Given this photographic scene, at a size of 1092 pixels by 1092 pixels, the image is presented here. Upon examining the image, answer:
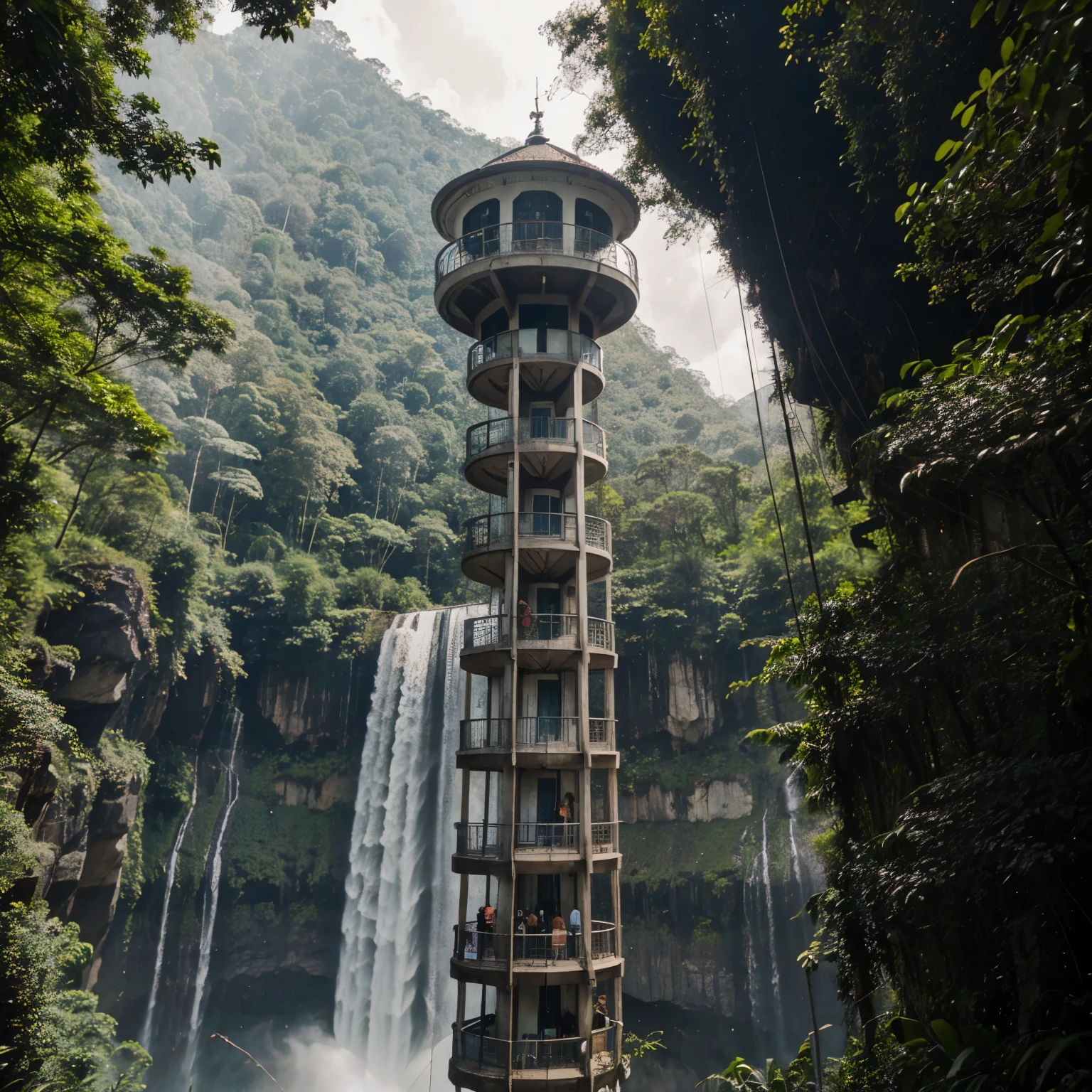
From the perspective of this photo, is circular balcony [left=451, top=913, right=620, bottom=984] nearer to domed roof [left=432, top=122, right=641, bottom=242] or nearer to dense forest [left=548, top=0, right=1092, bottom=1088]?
dense forest [left=548, top=0, right=1092, bottom=1088]

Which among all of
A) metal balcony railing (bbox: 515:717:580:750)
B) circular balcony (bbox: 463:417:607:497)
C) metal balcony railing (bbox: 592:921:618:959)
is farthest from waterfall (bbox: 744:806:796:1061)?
circular balcony (bbox: 463:417:607:497)

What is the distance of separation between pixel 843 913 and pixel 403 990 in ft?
74.2

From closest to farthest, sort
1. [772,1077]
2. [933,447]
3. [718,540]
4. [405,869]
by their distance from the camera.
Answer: [933,447] → [772,1077] → [405,869] → [718,540]

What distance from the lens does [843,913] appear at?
21.0ft

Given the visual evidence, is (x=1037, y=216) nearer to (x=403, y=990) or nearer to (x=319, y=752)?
(x=403, y=990)

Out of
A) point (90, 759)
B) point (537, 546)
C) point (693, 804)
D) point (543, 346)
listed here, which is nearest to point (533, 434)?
point (543, 346)

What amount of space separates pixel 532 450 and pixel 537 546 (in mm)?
1976

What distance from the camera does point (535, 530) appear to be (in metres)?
16.3

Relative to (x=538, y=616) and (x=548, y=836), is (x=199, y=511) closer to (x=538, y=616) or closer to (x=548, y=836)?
(x=538, y=616)

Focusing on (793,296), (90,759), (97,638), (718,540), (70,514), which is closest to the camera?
(793,296)

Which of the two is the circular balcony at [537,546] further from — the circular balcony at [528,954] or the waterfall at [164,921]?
the waterfall at [164,921]

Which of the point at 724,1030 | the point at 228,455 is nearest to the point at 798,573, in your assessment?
the point at 724,1030

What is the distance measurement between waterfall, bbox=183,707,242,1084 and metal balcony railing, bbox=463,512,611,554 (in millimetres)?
21907

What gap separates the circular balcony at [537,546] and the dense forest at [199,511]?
14.2ft
